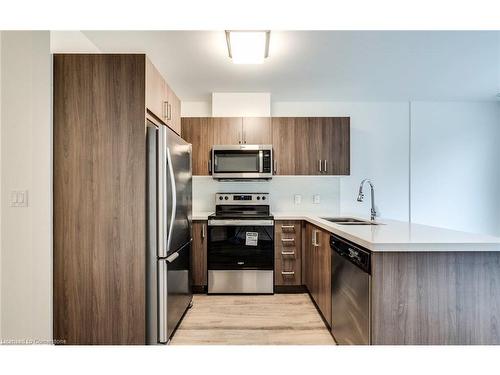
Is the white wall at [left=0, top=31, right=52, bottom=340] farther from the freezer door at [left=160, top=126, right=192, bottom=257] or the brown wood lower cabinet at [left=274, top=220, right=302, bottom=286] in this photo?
the brown wood lower cabinet at [left=274, top=220, right=302, bottom=286]

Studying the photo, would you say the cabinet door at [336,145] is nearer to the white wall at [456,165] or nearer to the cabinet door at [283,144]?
the cabinet door at [283,144]

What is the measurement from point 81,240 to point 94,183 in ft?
1.19

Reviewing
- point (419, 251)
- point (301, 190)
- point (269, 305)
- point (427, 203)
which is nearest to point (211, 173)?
point (301, 190)

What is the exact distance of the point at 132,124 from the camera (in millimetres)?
1808

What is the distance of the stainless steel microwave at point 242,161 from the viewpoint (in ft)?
10.9

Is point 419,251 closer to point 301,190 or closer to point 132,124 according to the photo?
point 132,124

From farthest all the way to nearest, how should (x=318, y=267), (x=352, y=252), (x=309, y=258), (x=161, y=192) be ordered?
1. (x=309, y=258)
2. (x=318, y=267)
3. (x=161, y=192)
4. (x=352, y=252)

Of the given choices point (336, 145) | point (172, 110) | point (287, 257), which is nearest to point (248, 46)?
point (172, 110)

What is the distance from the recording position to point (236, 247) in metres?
3.12

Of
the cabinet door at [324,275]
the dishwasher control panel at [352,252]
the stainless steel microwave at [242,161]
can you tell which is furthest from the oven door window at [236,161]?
the dishwasher control panel at [352,252]

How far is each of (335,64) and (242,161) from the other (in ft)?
4.60

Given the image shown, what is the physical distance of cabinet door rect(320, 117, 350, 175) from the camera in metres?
3.46

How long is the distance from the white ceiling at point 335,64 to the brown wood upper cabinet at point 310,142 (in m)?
0.39

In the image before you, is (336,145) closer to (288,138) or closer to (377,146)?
(288,138)
